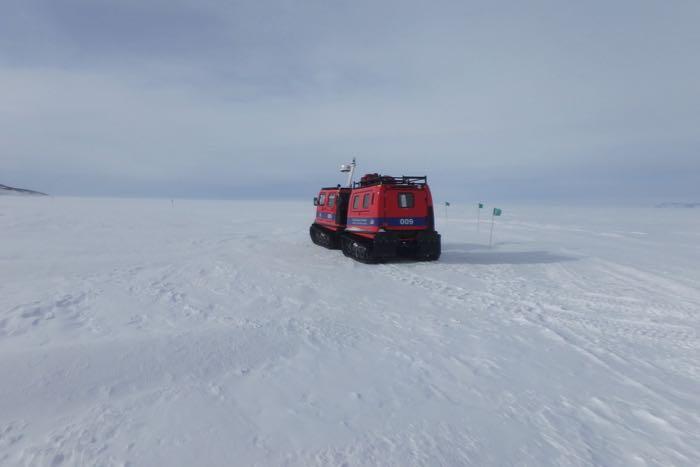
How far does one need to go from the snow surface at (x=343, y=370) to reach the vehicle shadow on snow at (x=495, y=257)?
104 inches

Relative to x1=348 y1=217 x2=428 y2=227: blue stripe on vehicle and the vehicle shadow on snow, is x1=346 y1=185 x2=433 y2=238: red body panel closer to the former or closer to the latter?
x1=348 y1=217 x2=428 y2=227: blue stripe on vehicle

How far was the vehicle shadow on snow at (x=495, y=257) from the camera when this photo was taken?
1127 centimetres

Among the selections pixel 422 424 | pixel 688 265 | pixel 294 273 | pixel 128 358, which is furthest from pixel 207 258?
pixel 688 265

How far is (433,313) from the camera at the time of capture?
6238mm

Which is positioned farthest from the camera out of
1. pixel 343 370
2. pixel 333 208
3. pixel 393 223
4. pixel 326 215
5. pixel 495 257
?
pixel 326 215

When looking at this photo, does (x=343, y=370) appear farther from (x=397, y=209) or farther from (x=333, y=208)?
(x=333, y=208)

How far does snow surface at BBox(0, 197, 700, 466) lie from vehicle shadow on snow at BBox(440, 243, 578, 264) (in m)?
2.63

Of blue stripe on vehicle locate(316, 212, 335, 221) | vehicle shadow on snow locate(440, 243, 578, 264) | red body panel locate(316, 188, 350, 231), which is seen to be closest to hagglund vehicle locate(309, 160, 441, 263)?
vehicle shadow on snow locate(440, 243, 578, 264)

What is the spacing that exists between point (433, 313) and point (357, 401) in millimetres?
2950

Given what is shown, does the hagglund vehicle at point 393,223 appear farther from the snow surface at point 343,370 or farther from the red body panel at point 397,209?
the snow surface at point 343,370

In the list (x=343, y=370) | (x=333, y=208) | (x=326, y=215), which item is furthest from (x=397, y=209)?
(x=343, y=370)

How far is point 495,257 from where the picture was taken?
12.0m

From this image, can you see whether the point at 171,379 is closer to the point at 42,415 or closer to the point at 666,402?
the point at 42,415

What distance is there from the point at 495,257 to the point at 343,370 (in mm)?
9049
